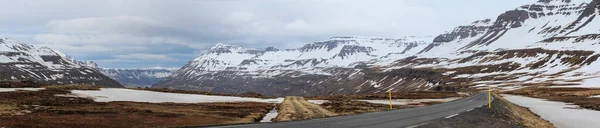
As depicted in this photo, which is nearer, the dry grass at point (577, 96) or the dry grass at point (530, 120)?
the dry grass at point (530, 120)

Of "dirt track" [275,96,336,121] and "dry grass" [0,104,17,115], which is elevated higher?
"dry grass" [0,104,17,115]

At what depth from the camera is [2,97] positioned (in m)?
53.3

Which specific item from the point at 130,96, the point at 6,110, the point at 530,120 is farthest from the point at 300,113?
the point at 130,96

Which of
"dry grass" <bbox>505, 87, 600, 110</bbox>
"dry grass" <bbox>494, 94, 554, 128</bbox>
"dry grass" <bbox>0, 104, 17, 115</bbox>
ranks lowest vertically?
"dry grass" <bbox>505, 87, 600, 110</bbox>

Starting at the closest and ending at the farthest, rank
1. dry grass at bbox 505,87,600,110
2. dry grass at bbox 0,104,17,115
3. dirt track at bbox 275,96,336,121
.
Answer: dry grass at bbox 0,104,17,115, dirt track at bbox 275,96,336,121, dry grass at bbox 505,87,600,110

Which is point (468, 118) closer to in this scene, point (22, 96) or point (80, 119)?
point (80, 119)

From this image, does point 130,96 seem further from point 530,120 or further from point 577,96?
point 577,96

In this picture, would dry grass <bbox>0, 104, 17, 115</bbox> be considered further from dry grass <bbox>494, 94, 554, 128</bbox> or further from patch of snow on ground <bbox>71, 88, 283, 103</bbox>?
dry grass <bbox>494, 94, 554, 128</bbox>

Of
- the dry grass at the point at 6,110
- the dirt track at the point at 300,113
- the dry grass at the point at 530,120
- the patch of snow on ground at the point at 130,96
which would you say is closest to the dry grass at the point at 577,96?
the dry grass at the point at 530,120

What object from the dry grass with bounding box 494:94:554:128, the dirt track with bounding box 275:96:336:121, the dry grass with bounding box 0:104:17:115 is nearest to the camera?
the dry grass with bounding box 494:94:554:128

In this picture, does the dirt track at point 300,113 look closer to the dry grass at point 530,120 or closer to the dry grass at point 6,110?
the dry grass at point 530,120

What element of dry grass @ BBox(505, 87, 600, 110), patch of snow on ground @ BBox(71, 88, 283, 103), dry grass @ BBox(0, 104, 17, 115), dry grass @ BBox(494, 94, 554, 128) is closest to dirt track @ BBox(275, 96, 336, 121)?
dry grass @ BBox(494, 94, 554, 128)

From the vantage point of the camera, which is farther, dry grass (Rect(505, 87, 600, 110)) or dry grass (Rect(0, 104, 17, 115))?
dry grass (Rect(505, 87, 600, 110))

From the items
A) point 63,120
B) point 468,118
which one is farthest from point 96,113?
point 468,118
